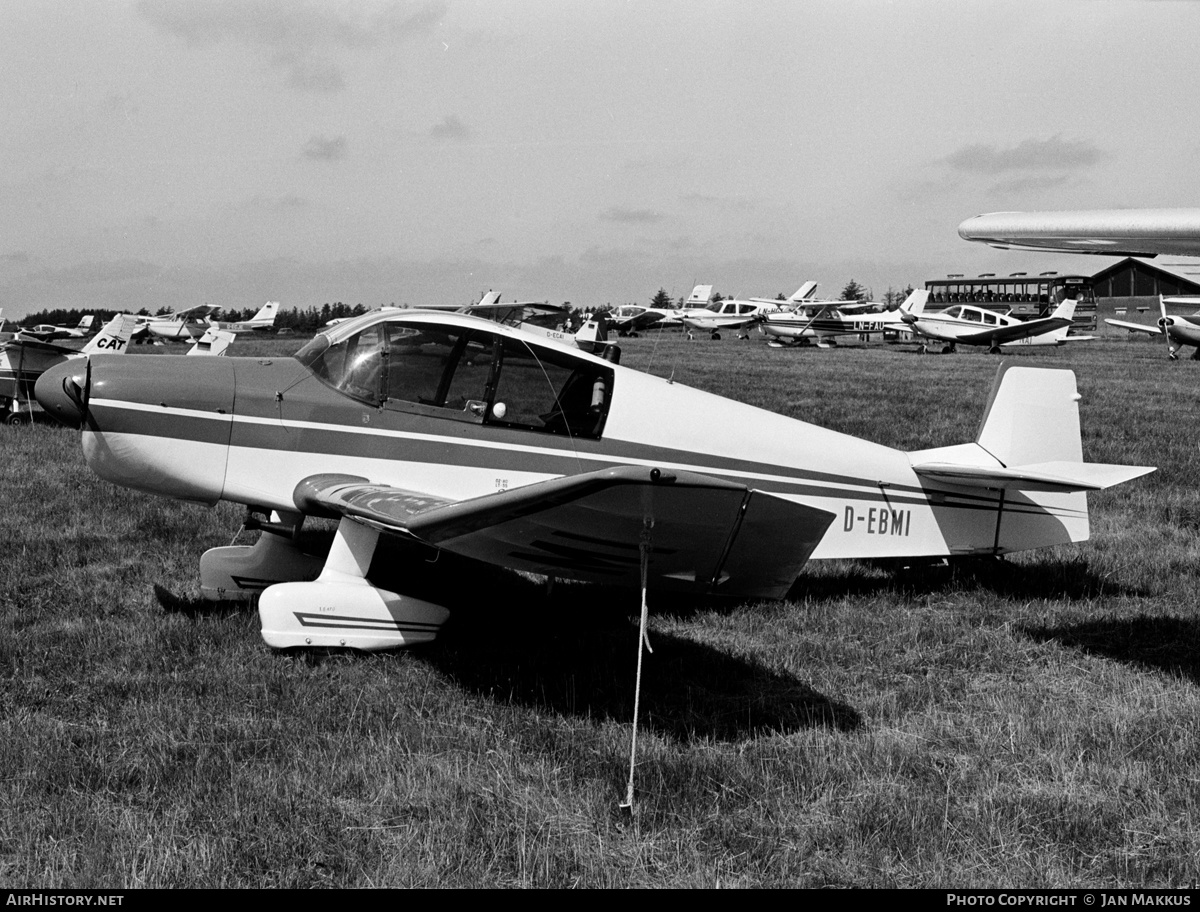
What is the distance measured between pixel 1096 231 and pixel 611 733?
11.0 ft

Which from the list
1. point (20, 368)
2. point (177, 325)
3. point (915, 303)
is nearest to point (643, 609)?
point (20, 368)

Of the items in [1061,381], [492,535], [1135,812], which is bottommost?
[1135,812]

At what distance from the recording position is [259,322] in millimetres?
56344

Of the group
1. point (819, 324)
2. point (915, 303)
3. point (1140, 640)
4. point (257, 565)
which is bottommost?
point (257, 565)

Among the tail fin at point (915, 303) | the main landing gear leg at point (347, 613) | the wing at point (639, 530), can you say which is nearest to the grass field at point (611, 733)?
the main landing gear leg at point (347, 613)

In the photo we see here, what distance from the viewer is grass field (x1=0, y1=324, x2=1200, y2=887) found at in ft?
11.6

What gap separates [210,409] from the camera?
6070 mm

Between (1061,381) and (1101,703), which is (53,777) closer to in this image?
(1101,703)

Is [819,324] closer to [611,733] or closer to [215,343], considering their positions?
[215,343]

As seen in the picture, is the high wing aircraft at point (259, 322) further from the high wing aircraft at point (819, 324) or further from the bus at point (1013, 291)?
the bus at point (1013, 291)

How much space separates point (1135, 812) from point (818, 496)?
2863 mm

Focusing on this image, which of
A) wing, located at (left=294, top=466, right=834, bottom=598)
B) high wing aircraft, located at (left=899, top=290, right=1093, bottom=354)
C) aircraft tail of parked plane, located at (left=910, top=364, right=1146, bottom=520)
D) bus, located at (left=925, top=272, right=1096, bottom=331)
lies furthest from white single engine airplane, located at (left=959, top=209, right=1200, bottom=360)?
bus, located at (left=925, top=272, right=1096, bottom=331)

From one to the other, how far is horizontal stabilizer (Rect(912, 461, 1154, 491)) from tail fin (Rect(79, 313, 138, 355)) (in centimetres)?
1826
